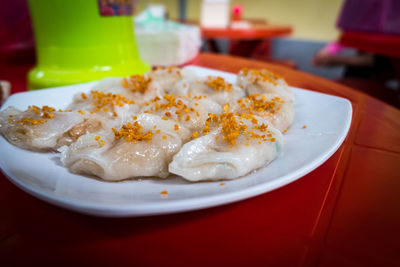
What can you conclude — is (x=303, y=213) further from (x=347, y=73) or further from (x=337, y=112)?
(x=347, y=73)

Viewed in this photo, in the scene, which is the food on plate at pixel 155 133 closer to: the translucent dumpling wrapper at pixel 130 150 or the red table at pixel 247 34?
the translucent dumpling wrapper at pixel 130 150

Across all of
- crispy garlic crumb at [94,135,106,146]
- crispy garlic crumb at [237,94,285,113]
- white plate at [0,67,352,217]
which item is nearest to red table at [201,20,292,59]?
crispy garlic crumb at [237,94,285,113]

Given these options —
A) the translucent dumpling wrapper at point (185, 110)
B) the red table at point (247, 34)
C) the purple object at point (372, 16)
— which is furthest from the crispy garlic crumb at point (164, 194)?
the red table at point (247, 34)

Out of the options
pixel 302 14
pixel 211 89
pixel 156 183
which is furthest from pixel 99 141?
pixel 302 14

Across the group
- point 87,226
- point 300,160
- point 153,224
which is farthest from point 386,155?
point 87,226

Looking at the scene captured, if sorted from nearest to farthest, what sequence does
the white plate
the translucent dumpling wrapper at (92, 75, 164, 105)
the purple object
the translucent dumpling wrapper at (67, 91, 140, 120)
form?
the white plate
the translucent dumpling wrapper at (67, 91, 140, 120)
the translucent dumpling wrapper at (92, 75, 164, 105)
the purple object

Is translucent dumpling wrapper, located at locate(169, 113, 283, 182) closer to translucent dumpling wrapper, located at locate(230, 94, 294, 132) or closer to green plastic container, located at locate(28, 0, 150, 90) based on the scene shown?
translucent dumpling wrapper, located at locate(230, 94, 294, 132)

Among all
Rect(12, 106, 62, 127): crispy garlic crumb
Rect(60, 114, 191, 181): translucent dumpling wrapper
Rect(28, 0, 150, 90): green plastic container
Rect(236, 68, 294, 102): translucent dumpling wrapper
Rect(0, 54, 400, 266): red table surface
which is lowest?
Rect(0, 54, 400, 266): red table surface
